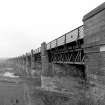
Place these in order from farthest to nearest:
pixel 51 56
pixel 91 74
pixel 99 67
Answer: pixel 51 56, pixel 91 74, pixel 99 67

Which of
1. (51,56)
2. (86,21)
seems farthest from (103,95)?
(51,56)

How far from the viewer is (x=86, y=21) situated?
10.4 metres

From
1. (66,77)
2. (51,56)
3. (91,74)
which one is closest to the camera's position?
(91,74)

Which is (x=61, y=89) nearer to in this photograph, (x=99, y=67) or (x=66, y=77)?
(x=66, y=77)

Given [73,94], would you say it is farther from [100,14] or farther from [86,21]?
[100,14]

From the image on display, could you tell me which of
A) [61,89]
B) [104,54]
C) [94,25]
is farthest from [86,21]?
[61,89]

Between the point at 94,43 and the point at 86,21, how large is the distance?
175cm

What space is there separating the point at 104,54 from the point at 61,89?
516 inches

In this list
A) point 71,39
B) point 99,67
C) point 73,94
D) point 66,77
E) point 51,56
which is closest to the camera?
point 99,67

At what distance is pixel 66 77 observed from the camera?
19906 millimetres

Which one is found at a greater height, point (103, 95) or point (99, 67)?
point (99, 67)

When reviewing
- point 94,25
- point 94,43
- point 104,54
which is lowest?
point 104,54

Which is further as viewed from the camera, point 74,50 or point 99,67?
point 74,50

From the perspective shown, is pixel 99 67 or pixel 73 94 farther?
pixel 73 94
